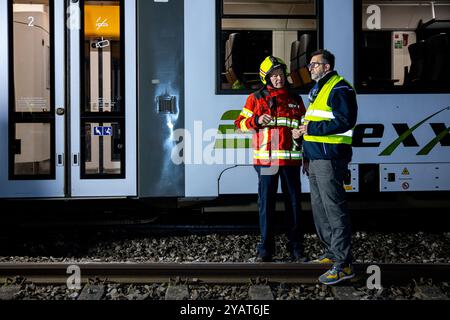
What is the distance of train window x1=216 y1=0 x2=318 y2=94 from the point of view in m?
6.41

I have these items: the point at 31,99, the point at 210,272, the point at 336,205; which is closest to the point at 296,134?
the point at 336,205

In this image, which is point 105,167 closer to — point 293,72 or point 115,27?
point 115,27

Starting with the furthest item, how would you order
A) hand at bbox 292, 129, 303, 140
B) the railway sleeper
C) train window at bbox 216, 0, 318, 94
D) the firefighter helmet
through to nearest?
train window at bbox 216, 0, 318, 94 → the firefighter helmet → hand at bbox 292, 129, 303, 140 → the railway sleeper

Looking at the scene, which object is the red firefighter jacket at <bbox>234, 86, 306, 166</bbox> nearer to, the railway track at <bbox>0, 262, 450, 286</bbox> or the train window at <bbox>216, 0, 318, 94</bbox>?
the train window at <bbox>216, 0, 318, 94</bbox>

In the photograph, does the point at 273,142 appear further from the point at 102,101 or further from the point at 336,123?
the point at 102,101

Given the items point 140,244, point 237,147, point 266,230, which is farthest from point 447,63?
point 140,244

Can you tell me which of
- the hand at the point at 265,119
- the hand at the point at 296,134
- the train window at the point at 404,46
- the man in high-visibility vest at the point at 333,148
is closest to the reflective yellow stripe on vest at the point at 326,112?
the man in high-visibility vest at the point at 333,148

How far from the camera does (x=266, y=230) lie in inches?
216

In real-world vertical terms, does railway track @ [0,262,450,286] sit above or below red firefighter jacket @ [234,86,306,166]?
below

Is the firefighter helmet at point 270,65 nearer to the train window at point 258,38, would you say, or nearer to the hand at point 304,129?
the hand at point 304,129

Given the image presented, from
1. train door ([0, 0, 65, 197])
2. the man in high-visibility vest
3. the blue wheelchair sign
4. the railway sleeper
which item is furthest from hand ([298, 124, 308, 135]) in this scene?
train door ([0, 0, 65, 197])

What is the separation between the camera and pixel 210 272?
511cm

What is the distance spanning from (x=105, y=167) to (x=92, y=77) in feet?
3.42

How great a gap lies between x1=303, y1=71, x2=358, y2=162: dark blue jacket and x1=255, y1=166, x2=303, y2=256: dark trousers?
1.81ft
